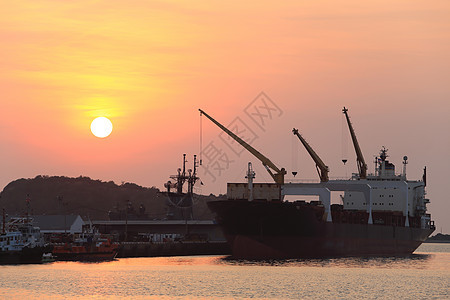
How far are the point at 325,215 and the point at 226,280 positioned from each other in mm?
37990

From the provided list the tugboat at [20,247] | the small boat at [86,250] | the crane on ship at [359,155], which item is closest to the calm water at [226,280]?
the tugboat at [20,247]

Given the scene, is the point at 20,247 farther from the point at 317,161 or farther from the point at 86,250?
the point at 317,161

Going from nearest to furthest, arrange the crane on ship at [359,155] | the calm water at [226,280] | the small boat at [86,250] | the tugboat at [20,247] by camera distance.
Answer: the calm water at [226,280] < the tugboat at [20,247] < the small boat at [86,250] < the crane on ship at [359,155]

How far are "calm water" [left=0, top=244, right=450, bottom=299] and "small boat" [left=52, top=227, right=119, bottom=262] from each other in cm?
462

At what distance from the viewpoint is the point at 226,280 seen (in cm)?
7931

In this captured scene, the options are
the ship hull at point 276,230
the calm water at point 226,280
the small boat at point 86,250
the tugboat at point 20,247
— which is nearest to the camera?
the calm water at point 226,280

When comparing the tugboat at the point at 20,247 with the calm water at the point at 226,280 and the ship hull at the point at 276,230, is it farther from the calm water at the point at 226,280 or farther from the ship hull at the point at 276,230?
the ship hull at the point at 276,230

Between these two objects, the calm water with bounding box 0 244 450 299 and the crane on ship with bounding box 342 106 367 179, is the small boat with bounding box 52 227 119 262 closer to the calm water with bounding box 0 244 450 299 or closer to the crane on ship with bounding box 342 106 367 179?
the calm water with bounding box 0 244 450 299

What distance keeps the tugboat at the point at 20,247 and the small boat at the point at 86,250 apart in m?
5.76

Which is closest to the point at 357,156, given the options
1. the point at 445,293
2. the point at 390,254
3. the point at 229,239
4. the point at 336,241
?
the point at 390,254

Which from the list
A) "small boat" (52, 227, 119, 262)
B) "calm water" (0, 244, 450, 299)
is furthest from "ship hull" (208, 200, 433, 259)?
"small boat" (52, 227, 119, 262)

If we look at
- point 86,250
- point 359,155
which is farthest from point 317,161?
point 86,250

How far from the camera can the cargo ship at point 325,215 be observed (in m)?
106

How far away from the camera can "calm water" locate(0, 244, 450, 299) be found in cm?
7019
